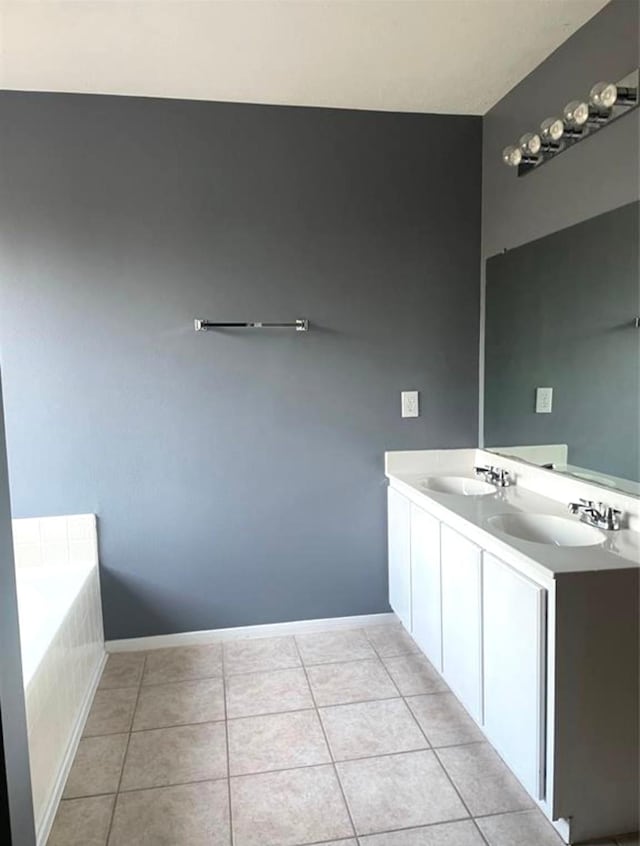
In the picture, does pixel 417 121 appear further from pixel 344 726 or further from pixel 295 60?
pixel 344 726

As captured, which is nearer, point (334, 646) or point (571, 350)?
point (571, 350)

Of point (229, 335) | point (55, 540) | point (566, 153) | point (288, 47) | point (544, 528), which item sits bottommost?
point (55, 540)

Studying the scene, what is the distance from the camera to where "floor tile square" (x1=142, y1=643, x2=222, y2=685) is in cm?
260

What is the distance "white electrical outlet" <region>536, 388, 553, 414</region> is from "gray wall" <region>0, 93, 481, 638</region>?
551 mm

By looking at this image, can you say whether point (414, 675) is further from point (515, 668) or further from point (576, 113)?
point (576, 113)

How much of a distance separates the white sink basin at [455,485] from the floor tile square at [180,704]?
4.27 ft

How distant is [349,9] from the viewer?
1970 millimetres

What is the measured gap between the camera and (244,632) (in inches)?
115

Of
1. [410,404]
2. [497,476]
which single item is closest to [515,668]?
[497,476]

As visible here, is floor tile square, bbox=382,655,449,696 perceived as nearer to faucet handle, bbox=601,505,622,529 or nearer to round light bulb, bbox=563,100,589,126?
faucet handle, bbox=601,505,622,529

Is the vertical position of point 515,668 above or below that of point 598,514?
below

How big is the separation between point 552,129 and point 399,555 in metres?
1.90

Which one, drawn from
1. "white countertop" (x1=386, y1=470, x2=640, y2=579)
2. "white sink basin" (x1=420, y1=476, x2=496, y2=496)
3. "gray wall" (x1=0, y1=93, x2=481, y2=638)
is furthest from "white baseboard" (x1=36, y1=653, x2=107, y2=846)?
"white sink basin" (x1=420, y1=476, x2=496, y2=496)

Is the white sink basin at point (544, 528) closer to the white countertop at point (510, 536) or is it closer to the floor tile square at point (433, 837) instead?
the white countertop at point (510, 536)
